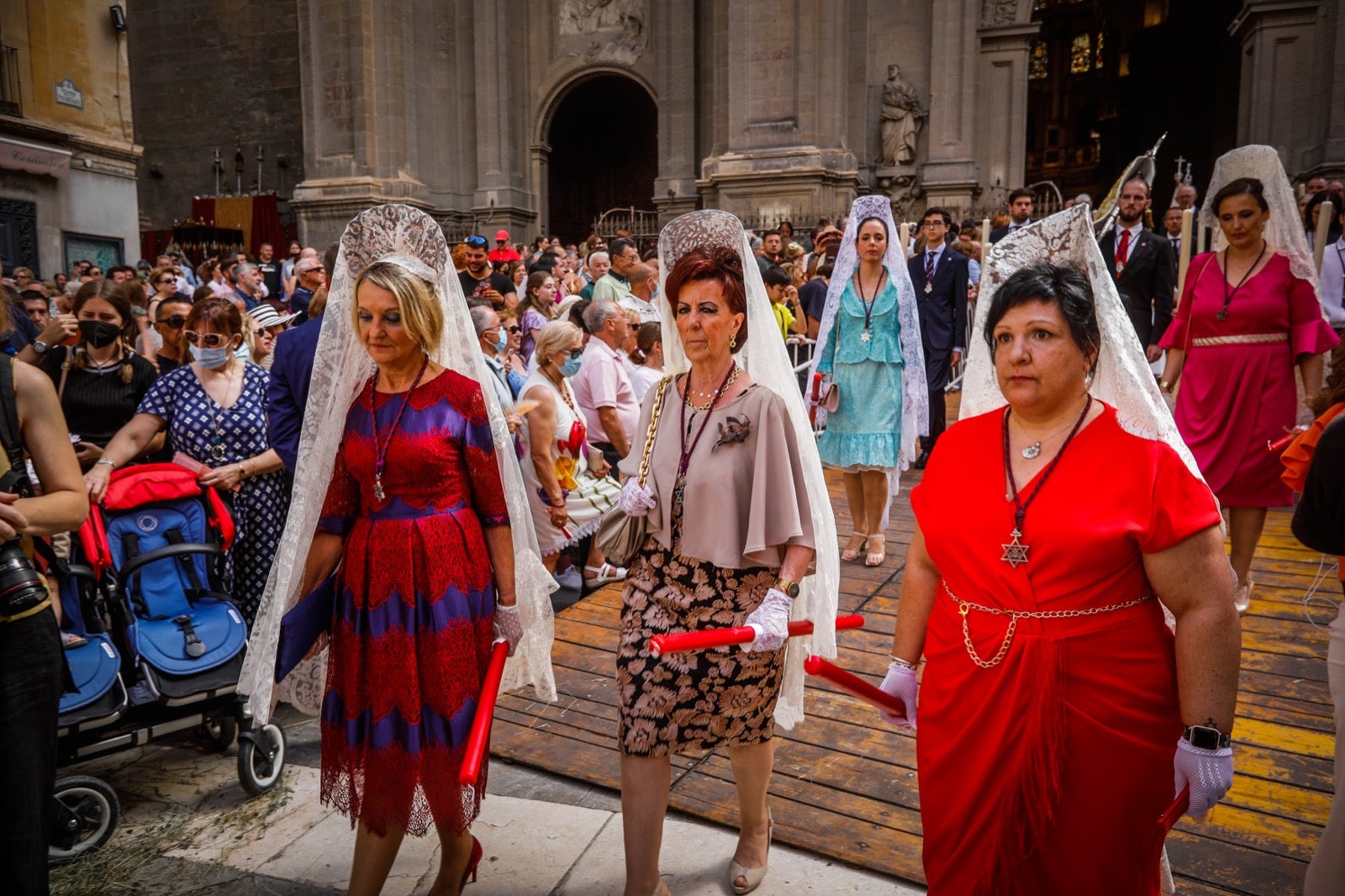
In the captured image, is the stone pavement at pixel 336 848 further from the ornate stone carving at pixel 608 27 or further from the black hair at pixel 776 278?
the ornate stone carving at pixel 608 27

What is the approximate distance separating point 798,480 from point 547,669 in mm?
1022

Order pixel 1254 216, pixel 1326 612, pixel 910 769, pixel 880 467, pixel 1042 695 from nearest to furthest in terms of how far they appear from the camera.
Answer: pixel 1042 695, pixel 910 769, pixel 1254 216, pixel 1326 612, pixel 880 467

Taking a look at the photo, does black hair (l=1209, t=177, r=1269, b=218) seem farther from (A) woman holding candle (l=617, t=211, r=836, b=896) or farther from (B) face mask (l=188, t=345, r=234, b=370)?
(B) face mask (l=188, t=345, r=234, b=370)

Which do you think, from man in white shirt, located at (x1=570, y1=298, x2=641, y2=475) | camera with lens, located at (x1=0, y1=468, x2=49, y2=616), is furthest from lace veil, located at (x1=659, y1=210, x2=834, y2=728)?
man in white shirt, located at (x1=570, y1=298, x2=641, y2=475)

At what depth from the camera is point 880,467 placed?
5727 millimetres

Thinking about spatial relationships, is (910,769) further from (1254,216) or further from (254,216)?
(254,216)

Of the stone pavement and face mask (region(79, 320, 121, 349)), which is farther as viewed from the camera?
face mask (region(79, 320, 121, 349))

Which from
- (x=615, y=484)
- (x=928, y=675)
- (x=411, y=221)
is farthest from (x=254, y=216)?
(x=928, y=675)

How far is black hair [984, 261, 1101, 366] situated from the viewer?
2025mm

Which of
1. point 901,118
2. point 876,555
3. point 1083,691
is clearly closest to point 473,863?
point 1083,691

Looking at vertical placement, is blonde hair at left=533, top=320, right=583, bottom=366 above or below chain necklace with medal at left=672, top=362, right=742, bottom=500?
above

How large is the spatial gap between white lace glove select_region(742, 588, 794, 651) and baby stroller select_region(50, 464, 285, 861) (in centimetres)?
214

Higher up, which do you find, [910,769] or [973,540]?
[973,540]

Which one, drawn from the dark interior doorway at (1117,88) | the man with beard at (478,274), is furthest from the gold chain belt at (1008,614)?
the dark interior doorway at (1117,88)
